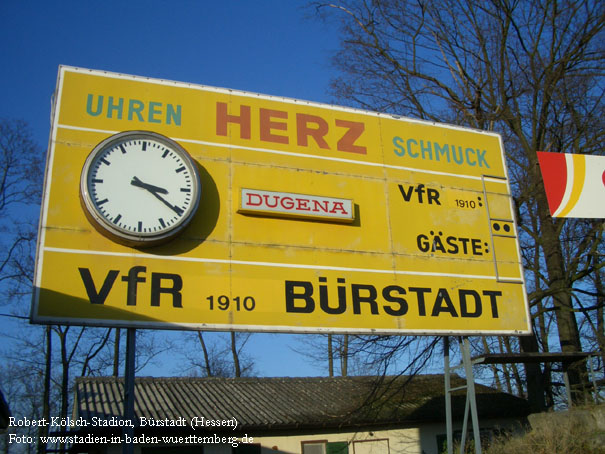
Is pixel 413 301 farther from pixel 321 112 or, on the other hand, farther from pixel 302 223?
pixel 321 112

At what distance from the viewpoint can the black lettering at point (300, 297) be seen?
8.40 metres

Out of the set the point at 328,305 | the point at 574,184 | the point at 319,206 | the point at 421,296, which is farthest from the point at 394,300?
the point at 574,184

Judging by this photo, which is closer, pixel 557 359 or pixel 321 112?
pixel 321 112

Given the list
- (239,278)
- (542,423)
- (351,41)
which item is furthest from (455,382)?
(239,278)

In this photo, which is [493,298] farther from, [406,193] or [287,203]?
[287,203]

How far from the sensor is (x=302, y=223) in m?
9.04

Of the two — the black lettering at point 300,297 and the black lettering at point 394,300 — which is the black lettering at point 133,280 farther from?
the black lettering at point 394,300

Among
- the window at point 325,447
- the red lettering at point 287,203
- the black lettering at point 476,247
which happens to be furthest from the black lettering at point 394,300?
the window at point 325,447

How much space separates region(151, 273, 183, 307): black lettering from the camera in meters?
7.77

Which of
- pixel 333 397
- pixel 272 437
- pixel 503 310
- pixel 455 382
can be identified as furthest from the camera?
pixel 455 382

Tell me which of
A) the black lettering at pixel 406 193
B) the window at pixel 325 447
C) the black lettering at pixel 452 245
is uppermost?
the black lettering at pixel 406 193

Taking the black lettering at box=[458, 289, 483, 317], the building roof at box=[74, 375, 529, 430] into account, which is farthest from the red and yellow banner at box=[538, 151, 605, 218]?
the building roof at box=[74, 375, 529, 430]

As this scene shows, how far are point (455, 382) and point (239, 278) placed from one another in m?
18.3

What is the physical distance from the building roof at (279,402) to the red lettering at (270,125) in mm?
9568
